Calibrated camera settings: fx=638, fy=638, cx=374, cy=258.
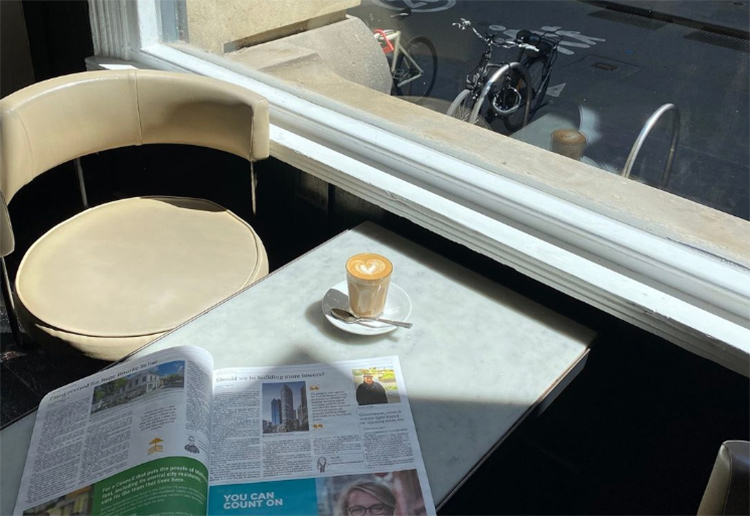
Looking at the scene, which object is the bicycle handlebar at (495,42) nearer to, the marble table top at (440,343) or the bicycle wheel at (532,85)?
the bicycle wheel at (532,85)

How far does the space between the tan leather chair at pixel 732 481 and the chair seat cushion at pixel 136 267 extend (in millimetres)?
840

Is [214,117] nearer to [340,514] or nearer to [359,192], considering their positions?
[359,192]

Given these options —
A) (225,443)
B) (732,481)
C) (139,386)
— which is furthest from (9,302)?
(732,481)

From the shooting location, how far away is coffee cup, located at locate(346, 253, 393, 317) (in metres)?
0.93

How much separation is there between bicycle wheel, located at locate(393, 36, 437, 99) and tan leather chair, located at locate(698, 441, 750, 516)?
1.83 meters

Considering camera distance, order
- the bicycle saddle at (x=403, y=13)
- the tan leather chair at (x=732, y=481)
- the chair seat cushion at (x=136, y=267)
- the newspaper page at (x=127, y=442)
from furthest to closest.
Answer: the bicycle saddle at (x=403, y=13)
the chair seat cushion at (x=136, y=267)
the newspaper page at (x=127, y=442)
the tan leather chair at (x=732, y=481)

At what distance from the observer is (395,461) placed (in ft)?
2.53

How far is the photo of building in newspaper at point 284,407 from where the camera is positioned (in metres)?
0.81

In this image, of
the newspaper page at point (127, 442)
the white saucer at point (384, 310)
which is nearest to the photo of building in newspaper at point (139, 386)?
the newspaper page at point (127, 442)

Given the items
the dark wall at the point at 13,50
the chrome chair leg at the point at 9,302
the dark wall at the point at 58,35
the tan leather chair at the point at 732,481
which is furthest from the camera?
the dark wall at the point at 13,50

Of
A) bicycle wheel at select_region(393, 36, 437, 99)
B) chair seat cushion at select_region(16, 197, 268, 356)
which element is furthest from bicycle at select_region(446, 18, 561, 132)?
chair seat cushion at select_region(16, 197, 268, 356)

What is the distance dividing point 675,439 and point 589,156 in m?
0.89

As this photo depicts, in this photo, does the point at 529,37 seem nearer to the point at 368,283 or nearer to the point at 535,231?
the point at 535,231

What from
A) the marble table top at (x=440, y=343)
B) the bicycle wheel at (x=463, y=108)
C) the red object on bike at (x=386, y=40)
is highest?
the red object on bike at (x=386, y=40)
